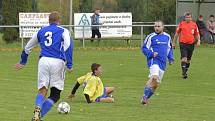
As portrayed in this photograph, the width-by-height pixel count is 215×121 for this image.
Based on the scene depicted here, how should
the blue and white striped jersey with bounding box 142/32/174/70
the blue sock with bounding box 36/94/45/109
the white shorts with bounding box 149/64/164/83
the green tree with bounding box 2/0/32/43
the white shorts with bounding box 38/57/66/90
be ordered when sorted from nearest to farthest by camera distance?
the blue sock with bounding box 36/94/45/109 < the white shorts with bounding box 38/57/66/90 < the white shorts with bounding box 149/64/164/83 < the blue and white striped jersey with bounding box 142/32/174/70 < the green tree with bounding box 2/0/32/43

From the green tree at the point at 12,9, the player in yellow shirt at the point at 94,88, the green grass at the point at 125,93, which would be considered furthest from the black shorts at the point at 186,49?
the green tree at the point at 12,9

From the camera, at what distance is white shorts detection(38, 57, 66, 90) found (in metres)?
11.5

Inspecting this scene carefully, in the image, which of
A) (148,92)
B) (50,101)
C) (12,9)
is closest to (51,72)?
(50,101)

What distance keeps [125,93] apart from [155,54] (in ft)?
7.70

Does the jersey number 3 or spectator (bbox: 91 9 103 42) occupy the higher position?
the jersey number 3

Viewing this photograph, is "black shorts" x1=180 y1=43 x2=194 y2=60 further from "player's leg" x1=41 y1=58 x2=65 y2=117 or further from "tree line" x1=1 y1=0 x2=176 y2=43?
"tree line" x1=1 y1=0 x2=176 y2=43

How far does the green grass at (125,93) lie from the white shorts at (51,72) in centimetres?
81

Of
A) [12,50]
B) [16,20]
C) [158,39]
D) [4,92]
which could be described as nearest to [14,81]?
[4,92]

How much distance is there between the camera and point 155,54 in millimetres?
14633

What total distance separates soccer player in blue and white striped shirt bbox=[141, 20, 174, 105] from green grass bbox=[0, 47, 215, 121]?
394 mm

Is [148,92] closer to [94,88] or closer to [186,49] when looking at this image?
[94,88]

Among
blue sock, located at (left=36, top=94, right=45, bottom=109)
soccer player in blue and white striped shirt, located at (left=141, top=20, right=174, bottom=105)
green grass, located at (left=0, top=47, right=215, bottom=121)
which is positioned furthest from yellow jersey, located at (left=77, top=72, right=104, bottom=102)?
blue sock, located at (left=36, top=94, right=45, bottom=109)

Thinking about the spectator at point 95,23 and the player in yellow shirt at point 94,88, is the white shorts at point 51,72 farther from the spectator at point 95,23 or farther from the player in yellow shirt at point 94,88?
the spectator at point 95,23

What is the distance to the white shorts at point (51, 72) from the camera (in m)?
11.5
